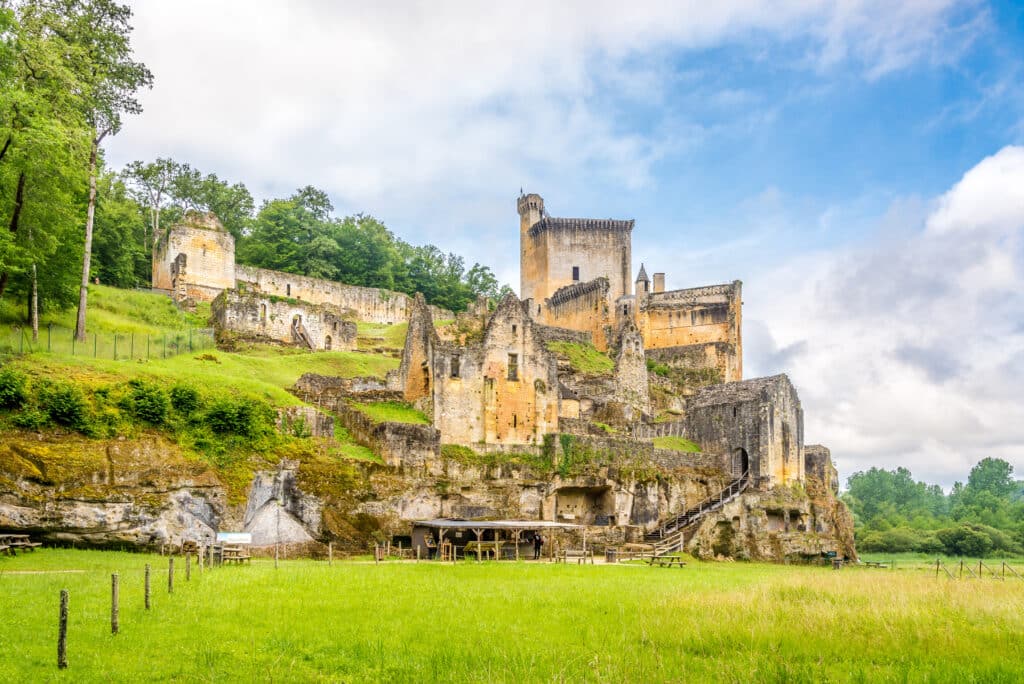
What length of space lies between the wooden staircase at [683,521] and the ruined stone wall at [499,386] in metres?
7.75

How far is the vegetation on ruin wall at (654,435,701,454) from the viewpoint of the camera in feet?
166

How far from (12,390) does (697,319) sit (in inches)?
1955

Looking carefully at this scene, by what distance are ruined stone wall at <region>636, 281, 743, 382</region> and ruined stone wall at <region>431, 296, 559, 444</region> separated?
72.6ft

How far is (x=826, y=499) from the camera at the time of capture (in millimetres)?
52844

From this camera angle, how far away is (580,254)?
3056 inches

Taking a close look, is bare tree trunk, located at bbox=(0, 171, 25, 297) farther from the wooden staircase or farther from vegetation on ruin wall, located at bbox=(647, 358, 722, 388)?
vegetation on ruin wall, located at bbox=(647, 358, 722, 388)

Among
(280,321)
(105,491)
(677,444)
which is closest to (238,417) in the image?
(105,491)

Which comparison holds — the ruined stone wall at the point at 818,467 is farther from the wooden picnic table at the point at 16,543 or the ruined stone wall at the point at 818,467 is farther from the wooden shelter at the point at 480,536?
the wooden picnic table at the point at 16,543

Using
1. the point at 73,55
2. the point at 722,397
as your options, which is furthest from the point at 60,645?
the point at 722,397

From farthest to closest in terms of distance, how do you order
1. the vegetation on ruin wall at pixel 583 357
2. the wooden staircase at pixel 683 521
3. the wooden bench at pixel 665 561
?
the vegetation on ruin wall at pixel 583 357
the wooden staircase at pixel 683 521
the wooden bench at pixel 665 561

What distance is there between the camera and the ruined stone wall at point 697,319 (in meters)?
66.4

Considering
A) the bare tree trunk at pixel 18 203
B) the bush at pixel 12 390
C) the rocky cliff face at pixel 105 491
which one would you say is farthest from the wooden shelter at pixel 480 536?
the bare tree trunk at pixel 18 203

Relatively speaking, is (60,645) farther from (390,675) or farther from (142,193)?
(142,193)

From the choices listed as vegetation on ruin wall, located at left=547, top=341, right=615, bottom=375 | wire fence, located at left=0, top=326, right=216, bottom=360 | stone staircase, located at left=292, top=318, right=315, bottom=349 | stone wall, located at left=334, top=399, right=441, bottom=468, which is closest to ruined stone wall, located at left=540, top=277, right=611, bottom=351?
vegetation on ruin wall, located at left=547, top=341, right=615, bottom=375
